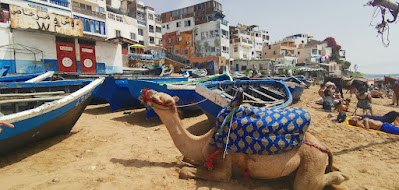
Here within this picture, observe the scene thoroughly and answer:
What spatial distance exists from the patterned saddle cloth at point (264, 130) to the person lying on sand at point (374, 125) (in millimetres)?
4936

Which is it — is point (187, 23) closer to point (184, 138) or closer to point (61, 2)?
point (61, 2)

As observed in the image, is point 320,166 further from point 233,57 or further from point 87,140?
point 233,57

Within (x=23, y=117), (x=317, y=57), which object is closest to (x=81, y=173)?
(x=23, y=117)

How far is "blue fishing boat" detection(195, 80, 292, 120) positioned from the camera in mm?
4784

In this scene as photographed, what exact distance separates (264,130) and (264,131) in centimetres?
1

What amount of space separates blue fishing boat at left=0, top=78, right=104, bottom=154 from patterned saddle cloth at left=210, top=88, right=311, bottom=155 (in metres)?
3.18

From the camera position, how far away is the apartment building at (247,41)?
159ft

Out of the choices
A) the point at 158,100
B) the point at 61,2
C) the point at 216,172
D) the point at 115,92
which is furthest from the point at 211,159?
the point at 61,2

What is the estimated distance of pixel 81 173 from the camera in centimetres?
314

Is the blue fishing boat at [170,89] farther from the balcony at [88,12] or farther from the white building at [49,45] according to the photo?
the balcony at [88,12]

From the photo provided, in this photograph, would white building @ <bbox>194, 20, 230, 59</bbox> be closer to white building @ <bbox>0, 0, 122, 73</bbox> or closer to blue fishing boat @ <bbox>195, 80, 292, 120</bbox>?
white building @ <bbox>0, 0, 122, 73</bbox>

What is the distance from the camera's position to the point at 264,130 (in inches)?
107

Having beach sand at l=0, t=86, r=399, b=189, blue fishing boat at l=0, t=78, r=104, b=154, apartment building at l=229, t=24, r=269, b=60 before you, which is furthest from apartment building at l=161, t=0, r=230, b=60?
beach sand at l=0, t=86, r=399, b=189

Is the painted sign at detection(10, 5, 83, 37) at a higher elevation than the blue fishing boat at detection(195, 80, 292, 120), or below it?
higher
